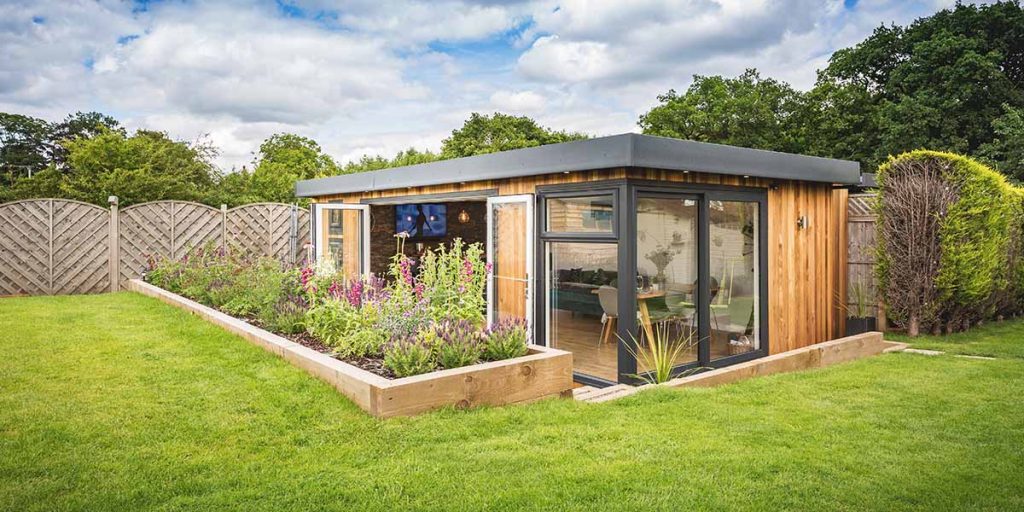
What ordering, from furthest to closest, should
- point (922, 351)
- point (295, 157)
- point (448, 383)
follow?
1. point (295, 157)
2. point (922, 351)
3. point (448, 383)

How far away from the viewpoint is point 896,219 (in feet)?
24.9

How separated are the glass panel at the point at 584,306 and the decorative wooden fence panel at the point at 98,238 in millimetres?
5904

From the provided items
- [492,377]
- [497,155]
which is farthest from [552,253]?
[492,377]

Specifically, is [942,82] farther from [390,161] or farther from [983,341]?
[390,161]

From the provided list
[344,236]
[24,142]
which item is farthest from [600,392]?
[24,142]

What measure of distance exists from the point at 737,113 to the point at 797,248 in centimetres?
2058

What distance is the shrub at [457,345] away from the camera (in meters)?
4.26

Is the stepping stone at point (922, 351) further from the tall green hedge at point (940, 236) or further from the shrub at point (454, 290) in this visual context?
the shrub at point (454, 290)

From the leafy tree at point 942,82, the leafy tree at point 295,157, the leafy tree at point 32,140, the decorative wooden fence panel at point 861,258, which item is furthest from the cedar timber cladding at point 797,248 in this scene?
the leafy tree at point 32,140

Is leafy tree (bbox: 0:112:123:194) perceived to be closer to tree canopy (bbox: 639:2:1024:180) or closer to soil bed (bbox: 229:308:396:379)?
soil bed (bbox: 229:308:396:379)

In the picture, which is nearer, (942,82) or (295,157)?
(942,82)

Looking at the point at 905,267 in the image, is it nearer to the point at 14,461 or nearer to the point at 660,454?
the point at 660,454

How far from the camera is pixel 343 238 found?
9727 millimetres

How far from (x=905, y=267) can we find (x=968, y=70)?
1385 cm
